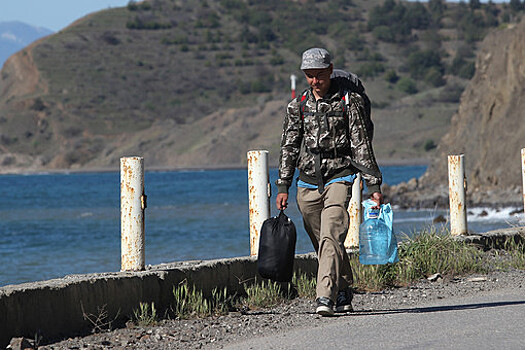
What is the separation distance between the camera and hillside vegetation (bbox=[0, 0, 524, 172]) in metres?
136

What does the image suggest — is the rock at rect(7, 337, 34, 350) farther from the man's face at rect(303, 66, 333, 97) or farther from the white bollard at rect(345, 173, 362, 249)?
the white bollard at rect(345, 173, 362, 249)

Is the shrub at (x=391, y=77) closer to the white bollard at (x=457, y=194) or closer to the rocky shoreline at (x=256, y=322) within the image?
the white bollard at (x=457, y=194)

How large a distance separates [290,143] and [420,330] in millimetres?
1769

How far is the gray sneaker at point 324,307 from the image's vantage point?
7305 mm

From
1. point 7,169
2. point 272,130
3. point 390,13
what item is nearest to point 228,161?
point 272,130

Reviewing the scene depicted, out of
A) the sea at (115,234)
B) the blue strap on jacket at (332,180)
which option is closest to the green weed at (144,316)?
the blue strap on jacket at (332,180)

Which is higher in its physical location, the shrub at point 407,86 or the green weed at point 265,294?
the shrub at point 407,86

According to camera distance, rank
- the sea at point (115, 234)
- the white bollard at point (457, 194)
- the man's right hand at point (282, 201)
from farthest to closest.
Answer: the sea at point (115, 234)
the white bollard at point (457, 194)
the man's right hand at point (282, 201)

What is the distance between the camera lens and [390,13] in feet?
633

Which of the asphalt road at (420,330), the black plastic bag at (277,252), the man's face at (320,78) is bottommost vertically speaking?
the asphalt road at (420,330)

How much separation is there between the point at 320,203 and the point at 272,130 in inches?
4894

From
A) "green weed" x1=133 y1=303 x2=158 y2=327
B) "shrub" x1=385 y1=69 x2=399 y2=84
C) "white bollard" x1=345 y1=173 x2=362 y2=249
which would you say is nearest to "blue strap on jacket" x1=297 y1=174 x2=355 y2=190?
"green weed" x1=133 y1=303 x2=158 y2=327

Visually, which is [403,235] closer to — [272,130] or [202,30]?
[272,130]

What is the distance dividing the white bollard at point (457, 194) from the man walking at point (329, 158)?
11.8ft
